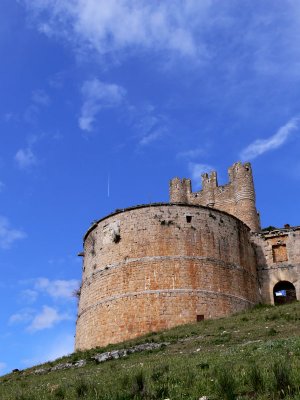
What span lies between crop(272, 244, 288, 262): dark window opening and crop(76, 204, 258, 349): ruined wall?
3163 millimetres

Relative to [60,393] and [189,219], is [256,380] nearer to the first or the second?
[60,393]

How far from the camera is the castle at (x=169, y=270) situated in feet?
93.9

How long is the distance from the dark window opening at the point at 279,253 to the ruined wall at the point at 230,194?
8.50 metres

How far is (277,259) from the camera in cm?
3528

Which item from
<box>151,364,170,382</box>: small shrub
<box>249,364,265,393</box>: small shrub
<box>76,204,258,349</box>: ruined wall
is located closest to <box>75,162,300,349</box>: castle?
<box>76,204,258,349</box>: ruined wall

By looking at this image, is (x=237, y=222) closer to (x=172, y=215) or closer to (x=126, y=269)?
(x=172, y=215)

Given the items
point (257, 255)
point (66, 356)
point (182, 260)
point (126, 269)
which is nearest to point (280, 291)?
point (257, 255)

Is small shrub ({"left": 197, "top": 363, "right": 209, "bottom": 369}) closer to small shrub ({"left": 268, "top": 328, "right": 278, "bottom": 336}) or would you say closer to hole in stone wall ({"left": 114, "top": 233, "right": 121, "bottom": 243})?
small shrub ({"left": 268, "top": 328, "right": 278, "bottom": 336})

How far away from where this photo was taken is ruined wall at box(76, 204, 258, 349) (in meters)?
28.5

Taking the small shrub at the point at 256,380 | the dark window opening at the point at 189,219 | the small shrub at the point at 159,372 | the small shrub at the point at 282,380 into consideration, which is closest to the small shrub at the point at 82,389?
the small shrub at the point at 159,372

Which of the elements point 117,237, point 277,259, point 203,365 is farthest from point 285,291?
point 203,365

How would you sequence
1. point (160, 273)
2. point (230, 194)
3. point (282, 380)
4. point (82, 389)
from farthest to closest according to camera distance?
point (230, 194) → point (160, 273) → point (82, 389) → point (282, 380)

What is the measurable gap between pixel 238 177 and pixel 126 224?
1925 cm

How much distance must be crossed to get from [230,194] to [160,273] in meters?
20.3
